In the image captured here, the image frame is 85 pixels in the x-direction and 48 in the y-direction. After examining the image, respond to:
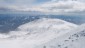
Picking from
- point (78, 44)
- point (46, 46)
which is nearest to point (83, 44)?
point (78, 44)

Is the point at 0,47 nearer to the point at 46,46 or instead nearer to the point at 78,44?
the point at 46,46

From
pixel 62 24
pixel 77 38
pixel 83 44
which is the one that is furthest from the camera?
pixel 62 24

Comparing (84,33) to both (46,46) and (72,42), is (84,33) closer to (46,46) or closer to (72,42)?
(72,42)

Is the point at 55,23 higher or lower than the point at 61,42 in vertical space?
lower

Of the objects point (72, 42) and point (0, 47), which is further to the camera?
point (0, 47)

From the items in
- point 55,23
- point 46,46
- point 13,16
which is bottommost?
point 13,16

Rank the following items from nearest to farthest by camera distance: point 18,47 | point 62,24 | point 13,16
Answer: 1. point 18,47
2. point 62,24
3. point 13,16

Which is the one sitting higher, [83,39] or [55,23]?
[83,39]

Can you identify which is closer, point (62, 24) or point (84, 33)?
point (84, 33)

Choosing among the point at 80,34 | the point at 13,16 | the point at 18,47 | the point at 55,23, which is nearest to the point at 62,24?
the point at 55,23
